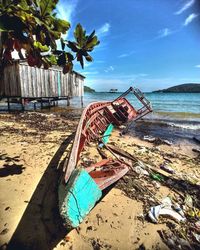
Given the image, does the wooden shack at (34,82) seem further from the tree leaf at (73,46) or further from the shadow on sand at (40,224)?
the shadow on sand at (40,224)

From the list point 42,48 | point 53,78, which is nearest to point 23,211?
point 42,48

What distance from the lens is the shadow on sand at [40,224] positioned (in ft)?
9.72

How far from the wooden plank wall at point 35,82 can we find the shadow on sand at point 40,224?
448 inches

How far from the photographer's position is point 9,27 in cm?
263

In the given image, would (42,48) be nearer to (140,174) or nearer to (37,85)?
(140,174)

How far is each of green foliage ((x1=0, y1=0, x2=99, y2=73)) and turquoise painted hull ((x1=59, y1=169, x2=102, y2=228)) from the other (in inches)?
76.0

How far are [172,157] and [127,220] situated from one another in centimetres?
449

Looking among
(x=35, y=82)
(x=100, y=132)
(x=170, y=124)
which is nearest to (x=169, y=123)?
(x=170, y=124)

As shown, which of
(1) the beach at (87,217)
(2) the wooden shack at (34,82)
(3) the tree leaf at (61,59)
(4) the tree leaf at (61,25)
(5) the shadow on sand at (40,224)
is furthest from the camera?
(2) the wooden shack at (34,82)

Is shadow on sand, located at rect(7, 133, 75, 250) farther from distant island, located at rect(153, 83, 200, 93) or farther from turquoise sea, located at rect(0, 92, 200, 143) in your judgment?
distant island, located at rect(153, 83, 200, 93)

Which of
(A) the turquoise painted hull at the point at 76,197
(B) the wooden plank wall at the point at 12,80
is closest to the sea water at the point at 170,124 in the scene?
(A) the turquoise painted hull at the point at 76,197

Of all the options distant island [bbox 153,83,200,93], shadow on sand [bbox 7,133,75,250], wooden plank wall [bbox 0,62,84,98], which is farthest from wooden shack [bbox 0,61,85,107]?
distant island [bbox 153,83,200,93]

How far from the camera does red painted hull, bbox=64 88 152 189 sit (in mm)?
3714

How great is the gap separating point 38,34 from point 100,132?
645cm
